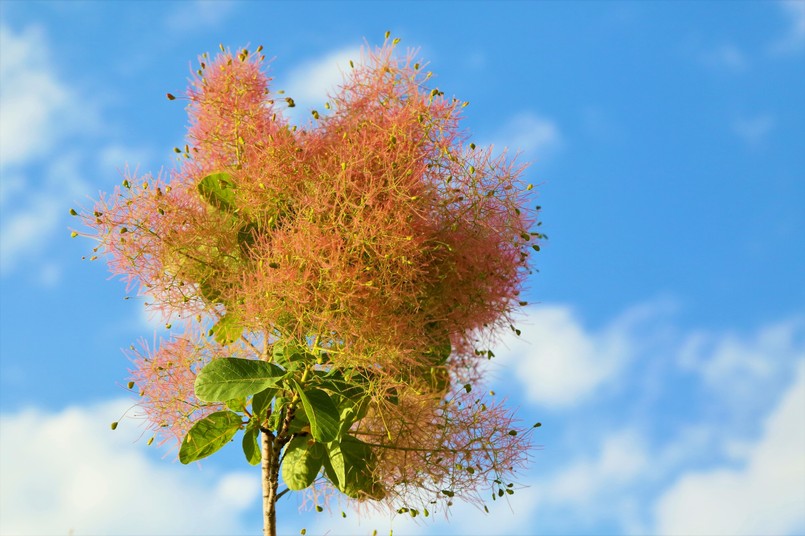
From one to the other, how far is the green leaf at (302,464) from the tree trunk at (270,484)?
0.03 m

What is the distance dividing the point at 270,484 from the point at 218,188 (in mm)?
784

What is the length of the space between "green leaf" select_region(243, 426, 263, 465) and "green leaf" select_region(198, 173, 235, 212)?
62 centimetres

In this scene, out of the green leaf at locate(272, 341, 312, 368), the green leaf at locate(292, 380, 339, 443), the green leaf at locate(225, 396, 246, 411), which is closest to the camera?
the green leaf at locate(292, 380, 339, 443)

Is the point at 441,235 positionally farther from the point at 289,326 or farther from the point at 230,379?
the point at 230,379

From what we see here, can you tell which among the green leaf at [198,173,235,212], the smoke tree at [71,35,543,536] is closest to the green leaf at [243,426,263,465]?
the smoke tree at [71,35,543,536]

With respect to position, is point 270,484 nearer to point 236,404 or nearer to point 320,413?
point 236,404

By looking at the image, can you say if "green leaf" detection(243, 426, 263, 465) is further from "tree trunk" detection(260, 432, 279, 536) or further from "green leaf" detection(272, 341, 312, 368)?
"green leaf" detection(272, 341, 312, 368)

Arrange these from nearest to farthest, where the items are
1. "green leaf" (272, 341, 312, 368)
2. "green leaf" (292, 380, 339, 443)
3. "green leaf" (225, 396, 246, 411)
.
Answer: "green leaf" (292, 380, 339, 443), "green leaf" (272, 341, 312, 368), "green leaf" (225, 396, 246, 411)

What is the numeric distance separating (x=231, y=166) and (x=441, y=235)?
0.58 metres

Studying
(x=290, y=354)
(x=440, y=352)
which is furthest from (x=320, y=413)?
(x=440, y=352)

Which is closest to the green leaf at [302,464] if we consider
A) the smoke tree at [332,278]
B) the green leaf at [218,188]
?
the smoke tree at [332,278]

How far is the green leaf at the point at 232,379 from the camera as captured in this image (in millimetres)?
2172

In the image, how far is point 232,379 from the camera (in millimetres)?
2197

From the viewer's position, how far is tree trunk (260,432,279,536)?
8.09 feet
